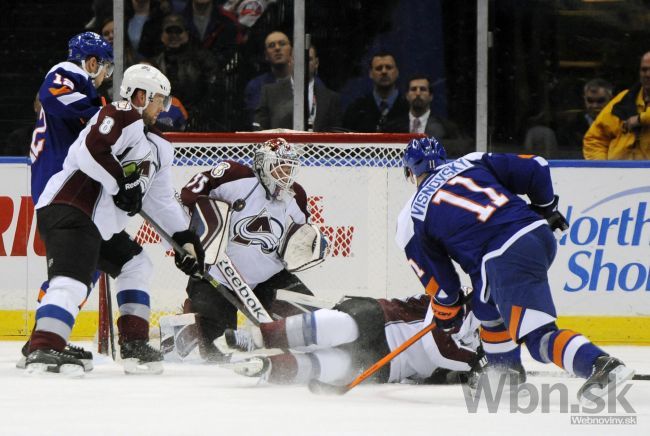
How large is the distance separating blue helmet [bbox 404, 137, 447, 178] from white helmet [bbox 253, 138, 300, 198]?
1062 mm

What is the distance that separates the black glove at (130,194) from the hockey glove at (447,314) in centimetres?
119

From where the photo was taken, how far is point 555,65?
6.89 meters

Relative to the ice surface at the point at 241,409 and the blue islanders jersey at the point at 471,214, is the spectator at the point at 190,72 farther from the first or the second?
the blue islanders jersey at the point at 471,214

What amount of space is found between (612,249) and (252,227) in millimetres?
1844

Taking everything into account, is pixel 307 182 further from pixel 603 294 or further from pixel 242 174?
pixel 603 294

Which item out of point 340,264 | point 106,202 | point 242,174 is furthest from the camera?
point 340,264

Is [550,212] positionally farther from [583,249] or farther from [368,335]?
[583,249]

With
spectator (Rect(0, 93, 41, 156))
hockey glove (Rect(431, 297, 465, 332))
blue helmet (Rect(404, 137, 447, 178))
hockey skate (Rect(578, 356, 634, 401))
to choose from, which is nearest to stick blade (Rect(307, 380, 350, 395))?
hockey glove (Rect(431, 297, 465, 332))

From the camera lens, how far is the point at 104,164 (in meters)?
4.47

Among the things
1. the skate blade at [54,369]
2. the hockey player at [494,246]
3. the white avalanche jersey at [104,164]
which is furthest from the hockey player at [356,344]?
the white avalanche jersey at [104,164]

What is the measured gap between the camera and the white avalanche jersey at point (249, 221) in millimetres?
5195

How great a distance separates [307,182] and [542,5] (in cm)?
188

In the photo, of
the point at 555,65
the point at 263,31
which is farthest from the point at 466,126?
the point at 263,31

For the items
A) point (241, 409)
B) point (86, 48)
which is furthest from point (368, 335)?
point (86, 48)
